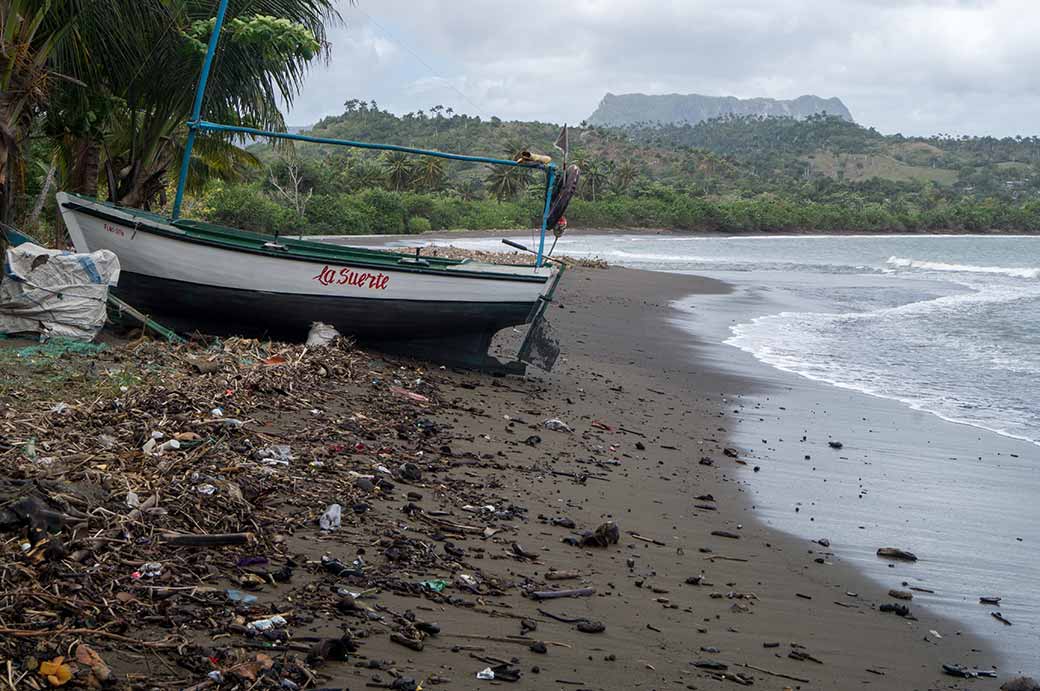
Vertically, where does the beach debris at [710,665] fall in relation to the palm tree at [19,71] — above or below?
below

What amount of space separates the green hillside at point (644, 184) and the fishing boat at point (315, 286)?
19.5ft

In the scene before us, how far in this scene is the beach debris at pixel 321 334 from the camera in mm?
10508

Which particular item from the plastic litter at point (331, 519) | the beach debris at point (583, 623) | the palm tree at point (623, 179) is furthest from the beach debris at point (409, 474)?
the palm tree at point (623, 179)

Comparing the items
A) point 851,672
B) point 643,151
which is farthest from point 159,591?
point 643,151

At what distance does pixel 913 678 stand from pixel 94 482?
13.2 ft

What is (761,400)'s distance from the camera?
11594 millimetres

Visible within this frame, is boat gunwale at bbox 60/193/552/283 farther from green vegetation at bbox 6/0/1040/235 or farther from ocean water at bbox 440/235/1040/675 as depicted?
ocean water at bbox 440/235/1040/675

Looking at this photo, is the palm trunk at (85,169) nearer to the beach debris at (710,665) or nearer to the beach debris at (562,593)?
the beach debris at (562,593)

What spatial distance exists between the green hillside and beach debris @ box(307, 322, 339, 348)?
648 centimetres

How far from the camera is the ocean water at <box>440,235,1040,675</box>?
20.8ft

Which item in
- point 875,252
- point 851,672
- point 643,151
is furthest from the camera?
point 643,151

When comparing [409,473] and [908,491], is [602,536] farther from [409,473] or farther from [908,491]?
[908,491]

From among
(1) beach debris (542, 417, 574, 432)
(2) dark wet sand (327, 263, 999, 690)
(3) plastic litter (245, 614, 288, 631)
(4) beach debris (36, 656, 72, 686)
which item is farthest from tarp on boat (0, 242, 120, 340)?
(4) beach debris (36, 656, 72, 686)

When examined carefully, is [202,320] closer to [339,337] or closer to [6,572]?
[339,337]
